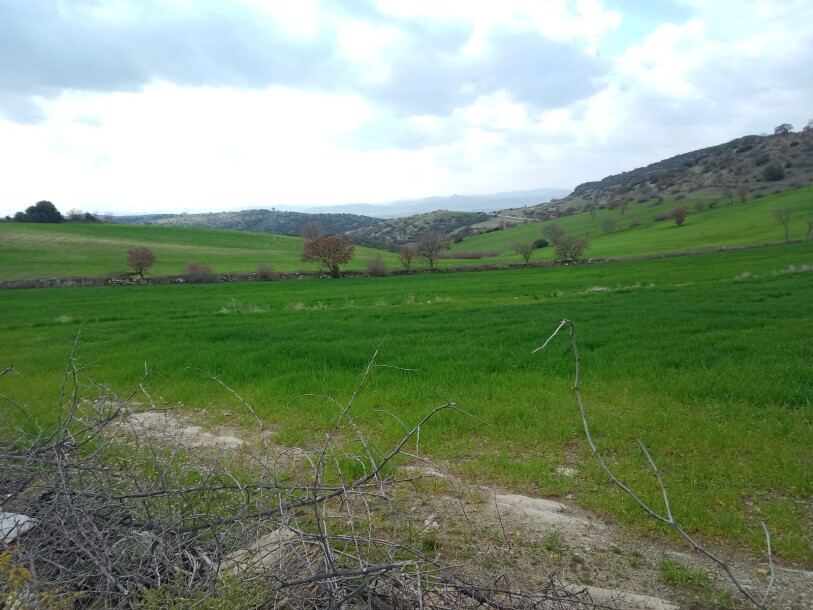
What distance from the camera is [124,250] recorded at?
63.2m

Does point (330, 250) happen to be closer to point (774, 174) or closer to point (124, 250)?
point (124, 250)

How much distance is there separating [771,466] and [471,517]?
12.2ft

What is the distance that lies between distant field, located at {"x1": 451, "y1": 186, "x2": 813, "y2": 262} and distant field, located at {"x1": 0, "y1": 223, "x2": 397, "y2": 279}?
97.2 feet


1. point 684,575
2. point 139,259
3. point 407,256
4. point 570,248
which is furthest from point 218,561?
point 570,248

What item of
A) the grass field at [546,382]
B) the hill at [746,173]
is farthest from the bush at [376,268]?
the hill at [746,173]

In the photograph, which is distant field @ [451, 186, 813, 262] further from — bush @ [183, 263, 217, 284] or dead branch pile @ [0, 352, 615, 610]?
dead branch pile @ [0, 352, 615, 610]

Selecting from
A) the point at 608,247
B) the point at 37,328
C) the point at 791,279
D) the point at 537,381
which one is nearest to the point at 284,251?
the point at 608,247

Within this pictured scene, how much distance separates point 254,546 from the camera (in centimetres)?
323

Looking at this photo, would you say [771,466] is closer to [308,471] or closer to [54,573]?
[308,471]

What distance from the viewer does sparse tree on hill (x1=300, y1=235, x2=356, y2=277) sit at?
45.6 m

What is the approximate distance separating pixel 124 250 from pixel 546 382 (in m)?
69.0

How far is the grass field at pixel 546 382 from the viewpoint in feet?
17.3

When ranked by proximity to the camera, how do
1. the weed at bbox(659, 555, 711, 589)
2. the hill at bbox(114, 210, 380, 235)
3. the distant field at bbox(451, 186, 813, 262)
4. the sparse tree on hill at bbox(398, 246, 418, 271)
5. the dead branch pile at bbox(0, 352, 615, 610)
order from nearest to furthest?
the dead branch pile at bbox(0, 352, 615, 610) < the weed at bbox(659, 555, 711, 589) < the sparse tree on hill at bbox(398, 246, 418, 271) < the distant field at bbox(451, 186, 813, 262) < the hill at bbox(114, 210, 380, 235)

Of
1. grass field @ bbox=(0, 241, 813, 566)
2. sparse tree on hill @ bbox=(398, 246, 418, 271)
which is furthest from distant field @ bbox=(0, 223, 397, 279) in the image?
grass field @ bbox=(0, 241, 813, 566)
